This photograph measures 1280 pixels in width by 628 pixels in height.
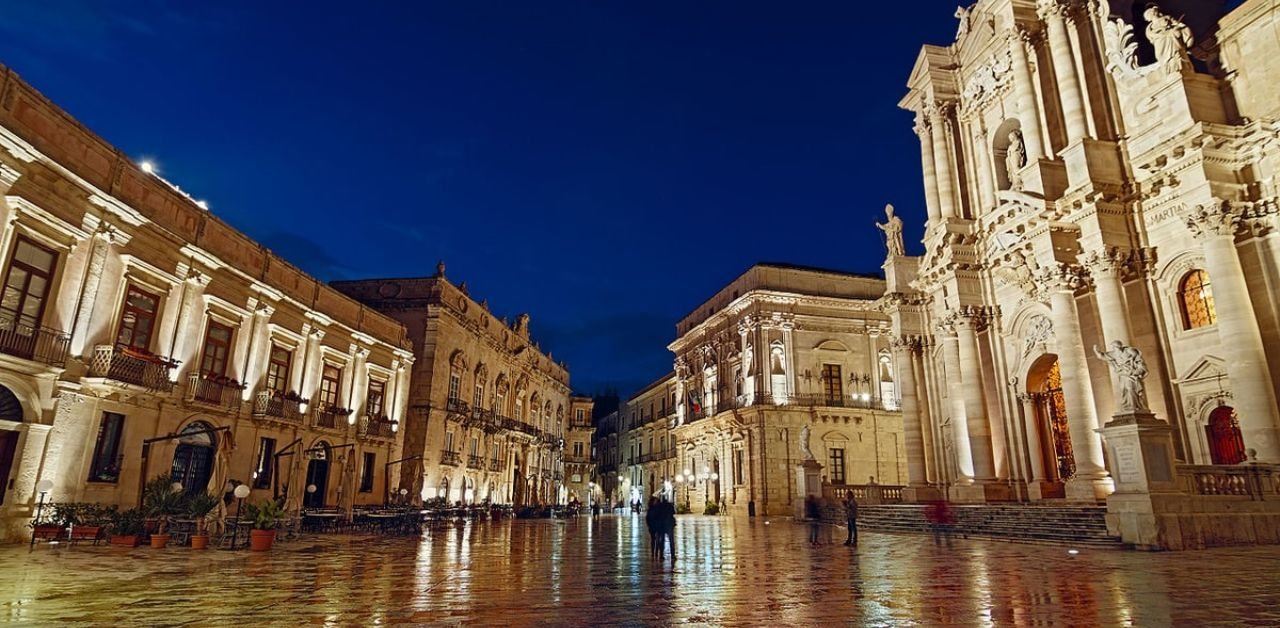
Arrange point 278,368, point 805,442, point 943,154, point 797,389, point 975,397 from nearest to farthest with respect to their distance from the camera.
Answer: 1. point 975,397
2. point 278,368
3. point 943,154
4. point 805,442
5. point 797,389

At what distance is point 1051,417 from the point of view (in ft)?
64.8

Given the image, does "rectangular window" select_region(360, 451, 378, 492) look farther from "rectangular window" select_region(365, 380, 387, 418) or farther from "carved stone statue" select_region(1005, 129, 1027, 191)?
"carved stone statue" select_region(1005, 129, 1027, 191)

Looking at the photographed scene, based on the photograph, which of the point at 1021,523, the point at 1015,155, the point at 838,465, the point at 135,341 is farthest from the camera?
the point at 838,465

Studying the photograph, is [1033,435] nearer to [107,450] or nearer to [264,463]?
[264,463]

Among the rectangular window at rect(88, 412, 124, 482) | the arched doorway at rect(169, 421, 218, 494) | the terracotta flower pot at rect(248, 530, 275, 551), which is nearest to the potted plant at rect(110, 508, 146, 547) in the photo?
the terracotta flower pot at rect(248, 530, 275, 551)

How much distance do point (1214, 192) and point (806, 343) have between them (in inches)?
934

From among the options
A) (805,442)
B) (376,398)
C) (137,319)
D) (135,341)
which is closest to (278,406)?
(135,341)

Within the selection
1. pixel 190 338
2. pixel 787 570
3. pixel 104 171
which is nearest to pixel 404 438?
pixel 190 338

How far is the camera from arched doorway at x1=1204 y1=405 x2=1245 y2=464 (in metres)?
14.5

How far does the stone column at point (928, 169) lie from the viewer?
2434 cm

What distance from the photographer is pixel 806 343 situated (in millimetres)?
37688

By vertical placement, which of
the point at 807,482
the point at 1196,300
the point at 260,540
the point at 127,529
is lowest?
the point at 260,540

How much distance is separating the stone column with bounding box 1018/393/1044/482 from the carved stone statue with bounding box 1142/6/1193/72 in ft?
29.9

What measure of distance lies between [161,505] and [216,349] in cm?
726
